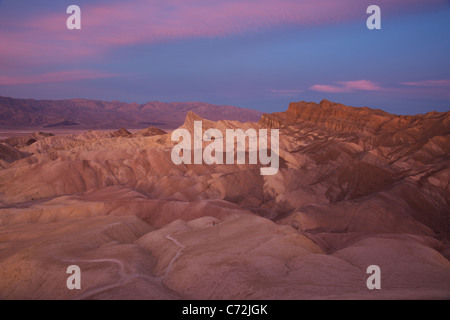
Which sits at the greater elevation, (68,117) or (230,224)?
(68,117)

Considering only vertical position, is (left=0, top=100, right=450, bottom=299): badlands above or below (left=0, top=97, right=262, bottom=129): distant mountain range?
below

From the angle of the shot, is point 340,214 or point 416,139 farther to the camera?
point 416,139

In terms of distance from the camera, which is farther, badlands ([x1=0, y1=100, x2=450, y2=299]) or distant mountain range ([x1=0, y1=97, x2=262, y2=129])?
distant mountain range ([x1=0, y1=97, x2=262, y2=129])

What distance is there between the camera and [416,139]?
1970 inches

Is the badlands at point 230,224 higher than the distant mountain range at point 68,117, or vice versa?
the distant mountain range at point 68,117

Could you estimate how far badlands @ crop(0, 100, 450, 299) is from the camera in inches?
511

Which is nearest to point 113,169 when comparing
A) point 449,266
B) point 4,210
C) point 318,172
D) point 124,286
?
point 4,210

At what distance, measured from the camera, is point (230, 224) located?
754 inches

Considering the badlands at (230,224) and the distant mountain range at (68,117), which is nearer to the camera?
the badlands at (230,224)

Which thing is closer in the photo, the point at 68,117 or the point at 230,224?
the point at 230,224

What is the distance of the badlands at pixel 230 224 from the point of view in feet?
42.6
